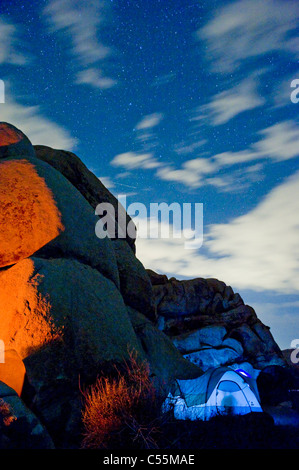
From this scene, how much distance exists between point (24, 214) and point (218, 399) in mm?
7836

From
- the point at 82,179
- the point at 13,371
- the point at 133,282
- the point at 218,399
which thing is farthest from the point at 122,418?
the point at 82,179

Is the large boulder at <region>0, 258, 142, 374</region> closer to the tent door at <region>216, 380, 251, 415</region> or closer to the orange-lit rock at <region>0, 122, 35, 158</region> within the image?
the tent door at <region>216, 380, 251, 415</region>

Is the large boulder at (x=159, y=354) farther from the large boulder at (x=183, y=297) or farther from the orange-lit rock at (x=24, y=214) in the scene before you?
the large boulder at (x=183, y=297)

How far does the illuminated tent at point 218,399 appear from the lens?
1144 centimetres

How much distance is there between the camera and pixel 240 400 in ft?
38.5

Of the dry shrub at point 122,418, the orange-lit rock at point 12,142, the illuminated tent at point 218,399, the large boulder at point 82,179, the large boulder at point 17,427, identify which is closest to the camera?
the large boulder at point 17,427

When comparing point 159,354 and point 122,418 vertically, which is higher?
point 159,354

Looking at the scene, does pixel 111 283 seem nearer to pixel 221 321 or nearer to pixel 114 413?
pixel 114 413

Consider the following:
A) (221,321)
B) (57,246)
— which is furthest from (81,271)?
(221,321)

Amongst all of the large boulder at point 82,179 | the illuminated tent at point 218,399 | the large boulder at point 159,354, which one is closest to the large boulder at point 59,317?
the large boulder at point 159,354

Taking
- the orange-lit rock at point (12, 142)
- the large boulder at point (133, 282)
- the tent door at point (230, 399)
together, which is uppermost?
the orange-lit rock at point (12, 142)

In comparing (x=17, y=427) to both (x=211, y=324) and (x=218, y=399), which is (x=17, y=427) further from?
(x=211, y=324)

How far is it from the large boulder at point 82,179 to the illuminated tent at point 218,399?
7.19 m

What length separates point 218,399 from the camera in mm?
11703
